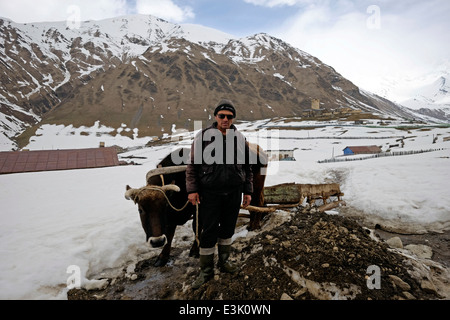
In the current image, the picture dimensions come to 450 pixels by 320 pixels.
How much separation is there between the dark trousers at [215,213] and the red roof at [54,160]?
69.2 feet

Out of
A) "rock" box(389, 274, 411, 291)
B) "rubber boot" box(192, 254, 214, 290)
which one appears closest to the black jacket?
"rubber boot" box(192, 254, 214, 290)

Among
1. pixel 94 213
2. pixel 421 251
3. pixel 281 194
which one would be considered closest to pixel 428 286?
pixel 421 251

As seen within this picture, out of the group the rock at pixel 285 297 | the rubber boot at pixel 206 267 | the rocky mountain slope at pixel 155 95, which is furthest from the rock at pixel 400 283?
the rocky mountain slope at pixel 155 95

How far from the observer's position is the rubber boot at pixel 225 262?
12.1ft

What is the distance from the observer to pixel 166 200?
4027mm

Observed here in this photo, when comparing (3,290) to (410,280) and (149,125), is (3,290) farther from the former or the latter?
(149,125)

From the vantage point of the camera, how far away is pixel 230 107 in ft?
12.1

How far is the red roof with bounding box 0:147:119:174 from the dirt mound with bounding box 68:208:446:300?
20371mm

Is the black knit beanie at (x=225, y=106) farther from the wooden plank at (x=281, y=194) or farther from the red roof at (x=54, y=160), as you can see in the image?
the red roof at (x=54, y=160)

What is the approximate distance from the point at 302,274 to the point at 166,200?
2509 millimetres

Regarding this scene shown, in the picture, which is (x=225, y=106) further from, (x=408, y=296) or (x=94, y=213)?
(x=94, y=213)

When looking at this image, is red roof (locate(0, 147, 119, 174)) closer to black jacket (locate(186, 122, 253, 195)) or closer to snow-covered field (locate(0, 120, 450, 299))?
snow-covered field (locate(0, 120, 450, 299))

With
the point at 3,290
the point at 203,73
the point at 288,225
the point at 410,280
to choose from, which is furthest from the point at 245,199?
the point at 203,73

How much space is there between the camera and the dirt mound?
3.05 metres
